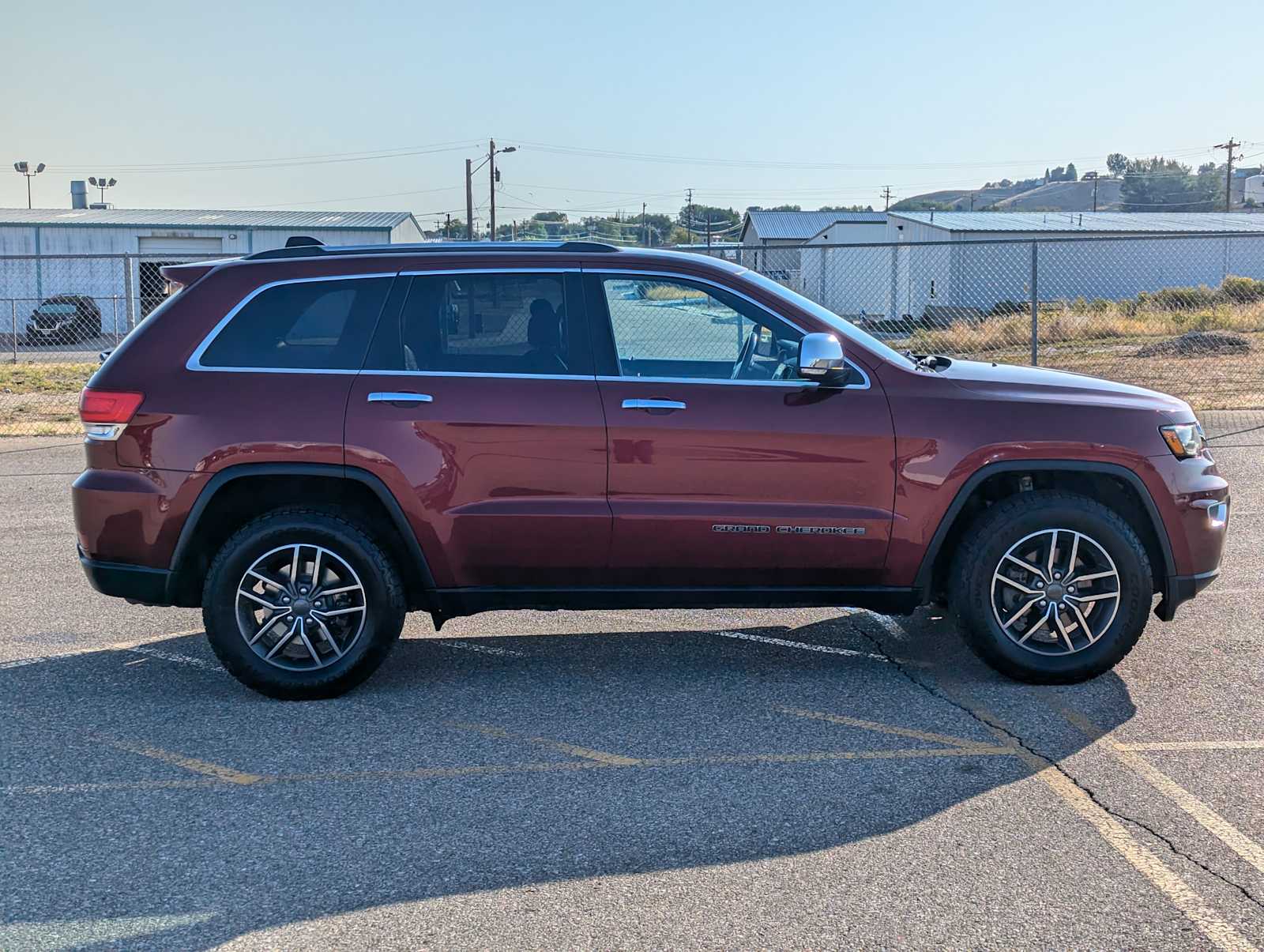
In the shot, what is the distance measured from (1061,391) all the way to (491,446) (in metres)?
2.53

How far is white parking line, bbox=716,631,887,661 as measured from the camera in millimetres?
6238

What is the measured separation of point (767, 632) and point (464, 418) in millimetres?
2116

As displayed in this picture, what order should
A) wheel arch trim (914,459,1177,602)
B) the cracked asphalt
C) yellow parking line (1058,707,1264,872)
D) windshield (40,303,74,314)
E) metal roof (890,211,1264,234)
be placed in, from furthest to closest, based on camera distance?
metal roof (890,211,1264,234) < windshield (40,303,74,314) < wheel arch trim (914,459,1177,602) < yellow parking line (1058,707,1264,872) < the cracked asphalt

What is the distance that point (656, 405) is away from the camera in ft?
18.1

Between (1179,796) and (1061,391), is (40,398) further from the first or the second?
(1179,796)

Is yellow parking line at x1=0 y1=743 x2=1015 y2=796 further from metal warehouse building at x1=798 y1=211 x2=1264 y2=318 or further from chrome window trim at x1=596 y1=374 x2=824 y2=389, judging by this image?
metal warehouse building at x1=798 y1=211 x2=1264 y2=318

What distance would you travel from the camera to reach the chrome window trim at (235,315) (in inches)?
220

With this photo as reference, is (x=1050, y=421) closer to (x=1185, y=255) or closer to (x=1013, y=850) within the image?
(x=1013, y=850)

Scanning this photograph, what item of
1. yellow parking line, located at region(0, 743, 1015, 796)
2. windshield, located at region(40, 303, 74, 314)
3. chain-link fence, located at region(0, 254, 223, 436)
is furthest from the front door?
windshield, located at region(40, 303, 74, 314)

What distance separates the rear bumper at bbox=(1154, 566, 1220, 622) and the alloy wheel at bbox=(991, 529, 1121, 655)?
267 mm

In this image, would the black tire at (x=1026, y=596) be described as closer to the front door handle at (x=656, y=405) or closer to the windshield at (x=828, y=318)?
the windshield at (x=828, y=318)

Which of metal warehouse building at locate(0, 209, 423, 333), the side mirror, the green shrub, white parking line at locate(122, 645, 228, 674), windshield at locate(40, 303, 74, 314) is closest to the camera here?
the side mirror

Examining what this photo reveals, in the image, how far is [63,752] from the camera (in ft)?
16.2

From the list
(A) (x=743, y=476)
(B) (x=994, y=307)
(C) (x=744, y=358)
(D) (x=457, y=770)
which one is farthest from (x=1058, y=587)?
(B) (x=994, y=307)
